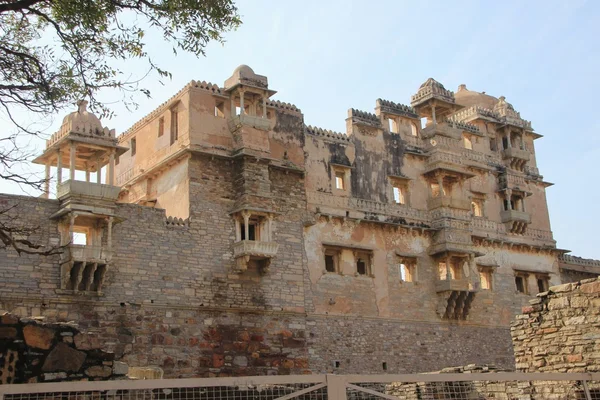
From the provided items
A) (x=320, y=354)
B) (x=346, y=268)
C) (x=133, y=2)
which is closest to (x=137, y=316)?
(x=320, y=354)

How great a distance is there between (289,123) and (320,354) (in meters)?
6.90

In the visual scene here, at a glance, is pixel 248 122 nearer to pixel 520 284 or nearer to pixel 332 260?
pixel 332 260

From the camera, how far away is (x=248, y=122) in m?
22.0

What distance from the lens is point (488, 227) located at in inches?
1107

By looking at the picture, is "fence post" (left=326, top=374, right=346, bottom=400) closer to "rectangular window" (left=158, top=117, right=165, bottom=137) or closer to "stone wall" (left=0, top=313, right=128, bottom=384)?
"stone wall" (left=0, top=313, right=128, bottom=384)

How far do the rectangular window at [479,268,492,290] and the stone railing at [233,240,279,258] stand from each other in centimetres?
976

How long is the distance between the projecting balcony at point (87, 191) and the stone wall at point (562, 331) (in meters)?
9.97

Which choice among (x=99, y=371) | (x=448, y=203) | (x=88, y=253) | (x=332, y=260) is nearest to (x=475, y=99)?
(x=448, y=203)

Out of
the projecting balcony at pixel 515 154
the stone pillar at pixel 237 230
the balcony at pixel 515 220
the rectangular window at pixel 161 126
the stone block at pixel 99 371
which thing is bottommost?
the stone block at pixel 99 371

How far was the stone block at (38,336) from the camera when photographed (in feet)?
27.1

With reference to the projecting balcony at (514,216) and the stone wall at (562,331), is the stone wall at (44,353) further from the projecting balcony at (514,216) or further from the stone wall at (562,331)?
the projecting balcony at (514,216)

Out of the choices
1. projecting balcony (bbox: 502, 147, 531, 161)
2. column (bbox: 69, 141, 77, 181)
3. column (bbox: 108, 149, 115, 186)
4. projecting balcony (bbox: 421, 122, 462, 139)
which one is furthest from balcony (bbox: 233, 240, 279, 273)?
projecting balcony (bbox: 502, 147, 531, 161)

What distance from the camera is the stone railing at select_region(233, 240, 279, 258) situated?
20453 mm

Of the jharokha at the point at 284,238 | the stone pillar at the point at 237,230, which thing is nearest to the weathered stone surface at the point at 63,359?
the jharokha at the point at 284,238
